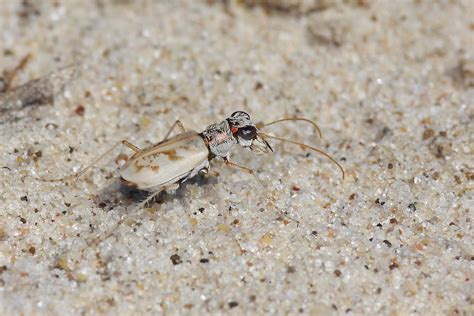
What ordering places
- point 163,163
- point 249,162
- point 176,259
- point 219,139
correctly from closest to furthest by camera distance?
point 176,259 → point 163,163 → point 219,139 → point 249,162

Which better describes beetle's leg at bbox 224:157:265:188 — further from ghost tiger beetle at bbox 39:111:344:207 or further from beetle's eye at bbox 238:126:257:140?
beetle's eye at bbox 238:126:257:140

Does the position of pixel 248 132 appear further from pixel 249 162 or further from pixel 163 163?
pixel 163 163

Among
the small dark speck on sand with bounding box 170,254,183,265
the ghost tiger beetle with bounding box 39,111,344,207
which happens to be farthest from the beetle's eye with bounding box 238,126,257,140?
the small dark speck on sand with bounding box 170,254,183,265

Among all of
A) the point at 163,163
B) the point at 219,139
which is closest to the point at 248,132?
the point at 219,139

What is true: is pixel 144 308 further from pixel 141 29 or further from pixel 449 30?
pixel 449 30

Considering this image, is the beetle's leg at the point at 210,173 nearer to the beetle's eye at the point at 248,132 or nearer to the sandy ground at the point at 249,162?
the sandy ground at the point at 249,162

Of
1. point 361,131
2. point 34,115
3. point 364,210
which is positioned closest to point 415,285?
point 364,210
